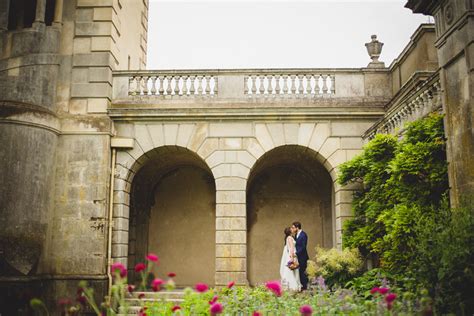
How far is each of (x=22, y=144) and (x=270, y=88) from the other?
5795 mm

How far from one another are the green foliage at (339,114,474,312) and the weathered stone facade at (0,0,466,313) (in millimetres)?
1053

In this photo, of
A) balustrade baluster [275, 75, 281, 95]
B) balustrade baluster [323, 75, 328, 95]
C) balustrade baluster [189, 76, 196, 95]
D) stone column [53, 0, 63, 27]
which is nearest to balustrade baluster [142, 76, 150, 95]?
balustrade baluster [189, 76, 196, 95]

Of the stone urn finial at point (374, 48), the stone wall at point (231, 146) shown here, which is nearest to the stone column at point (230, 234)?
the stone wall at point (231, 146)

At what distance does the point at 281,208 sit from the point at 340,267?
4421 millimetres

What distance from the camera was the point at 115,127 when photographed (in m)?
11.0

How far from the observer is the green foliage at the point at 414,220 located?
469cm

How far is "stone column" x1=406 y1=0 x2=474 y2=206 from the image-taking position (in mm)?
5918

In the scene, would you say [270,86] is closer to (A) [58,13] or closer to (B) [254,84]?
(B) [254,84]

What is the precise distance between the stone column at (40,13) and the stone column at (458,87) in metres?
8.73

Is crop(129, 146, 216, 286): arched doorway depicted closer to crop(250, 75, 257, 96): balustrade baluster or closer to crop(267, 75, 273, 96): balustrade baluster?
crop(250, 75, 257, 96): balustrade baluster

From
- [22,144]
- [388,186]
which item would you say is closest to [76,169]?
[22,144]

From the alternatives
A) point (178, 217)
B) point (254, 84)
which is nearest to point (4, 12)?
point (254, 84)

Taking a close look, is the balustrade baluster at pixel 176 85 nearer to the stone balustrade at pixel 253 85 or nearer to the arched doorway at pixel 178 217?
the stone balustrade at pixel 253 85

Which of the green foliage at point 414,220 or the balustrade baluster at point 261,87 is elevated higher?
the balustrade baluster at point 261,87
